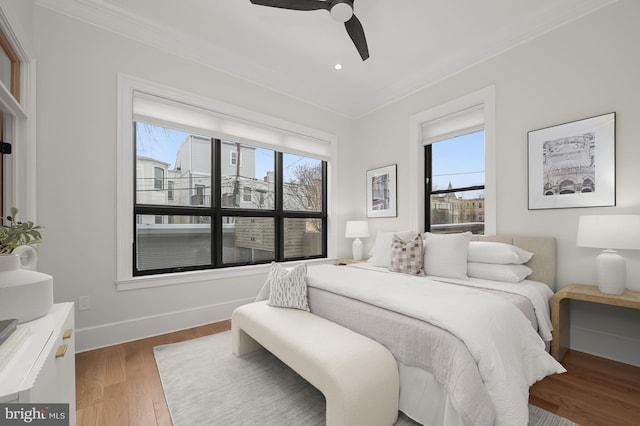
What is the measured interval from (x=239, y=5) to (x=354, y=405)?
3.09 meters

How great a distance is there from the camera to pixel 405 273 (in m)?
2.71

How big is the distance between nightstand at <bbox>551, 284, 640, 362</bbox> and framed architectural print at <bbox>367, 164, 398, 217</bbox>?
2040 mm

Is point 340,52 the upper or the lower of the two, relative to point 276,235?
upper

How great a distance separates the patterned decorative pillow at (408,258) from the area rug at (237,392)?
128 centimetres

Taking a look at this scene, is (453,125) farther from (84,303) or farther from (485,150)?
(84,303)

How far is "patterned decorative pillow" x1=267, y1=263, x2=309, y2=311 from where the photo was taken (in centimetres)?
216

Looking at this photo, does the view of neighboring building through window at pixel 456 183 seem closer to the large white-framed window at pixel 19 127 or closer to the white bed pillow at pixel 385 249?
A: the white bed pillow at pixel 385 249

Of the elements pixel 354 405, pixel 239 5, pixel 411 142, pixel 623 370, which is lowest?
pixel 623 370

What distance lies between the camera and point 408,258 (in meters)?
2.73

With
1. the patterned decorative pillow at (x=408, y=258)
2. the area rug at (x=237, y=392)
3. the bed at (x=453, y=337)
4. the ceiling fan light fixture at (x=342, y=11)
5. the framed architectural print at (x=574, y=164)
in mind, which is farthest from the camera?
the patterned decorative pillow at (x=408, y=258)

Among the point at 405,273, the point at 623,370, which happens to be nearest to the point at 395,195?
the point at 405,273

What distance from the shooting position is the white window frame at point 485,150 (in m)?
2.93

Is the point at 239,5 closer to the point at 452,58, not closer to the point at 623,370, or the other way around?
the point at 452,58

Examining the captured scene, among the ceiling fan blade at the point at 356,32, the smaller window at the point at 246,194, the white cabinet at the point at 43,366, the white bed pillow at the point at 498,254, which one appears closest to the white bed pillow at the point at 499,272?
the white bed pillow at the point at 498,254
